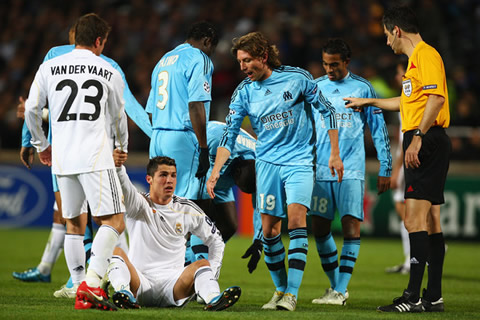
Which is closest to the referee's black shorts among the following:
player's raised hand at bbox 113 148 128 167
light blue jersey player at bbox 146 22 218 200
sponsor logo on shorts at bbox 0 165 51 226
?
light blue jersey player at bbox 146 22 218 200

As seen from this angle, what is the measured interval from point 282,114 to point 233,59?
32.7ft

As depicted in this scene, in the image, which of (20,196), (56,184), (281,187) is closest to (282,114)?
(281,187)

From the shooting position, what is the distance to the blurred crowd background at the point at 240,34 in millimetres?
15609

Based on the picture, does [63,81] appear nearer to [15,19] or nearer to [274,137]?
[274,137]

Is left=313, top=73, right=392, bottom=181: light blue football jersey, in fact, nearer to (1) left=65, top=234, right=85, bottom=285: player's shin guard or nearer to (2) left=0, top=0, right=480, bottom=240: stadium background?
(1) left=65, top=234, right=85, bottom=285: player's shin guard

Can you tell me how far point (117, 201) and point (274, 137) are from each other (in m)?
1.61

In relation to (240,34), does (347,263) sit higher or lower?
lower

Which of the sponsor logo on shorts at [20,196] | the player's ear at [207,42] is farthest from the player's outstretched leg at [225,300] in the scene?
the sponsor logo on shorts at [20,196]

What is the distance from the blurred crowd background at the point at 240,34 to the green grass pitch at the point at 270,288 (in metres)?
2.95

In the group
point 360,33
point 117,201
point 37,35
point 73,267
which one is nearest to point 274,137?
point 117,201

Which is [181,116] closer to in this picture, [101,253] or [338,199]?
[338,199]

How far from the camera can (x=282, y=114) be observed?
667 cm

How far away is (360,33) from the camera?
17031mm

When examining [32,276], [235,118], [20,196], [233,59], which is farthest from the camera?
[233,59]
